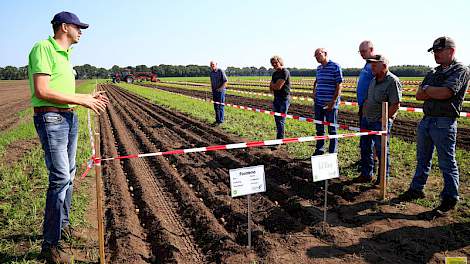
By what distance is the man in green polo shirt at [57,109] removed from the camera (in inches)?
131

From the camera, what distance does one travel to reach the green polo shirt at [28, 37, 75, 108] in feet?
10.6

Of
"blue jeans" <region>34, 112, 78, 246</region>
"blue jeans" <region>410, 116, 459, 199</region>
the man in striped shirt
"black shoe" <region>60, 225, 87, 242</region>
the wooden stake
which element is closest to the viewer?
"blue jeans" <region>34, 112, 78, 246</region>

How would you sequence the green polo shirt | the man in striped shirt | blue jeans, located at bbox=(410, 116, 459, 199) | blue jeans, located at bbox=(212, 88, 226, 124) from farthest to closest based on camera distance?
blue jeans, located at bbox=(212, 88, 226, 124)
the man in striped shirt
blue jeans, located at bbox=(410, 116, 459, 199)
the green polo shirt

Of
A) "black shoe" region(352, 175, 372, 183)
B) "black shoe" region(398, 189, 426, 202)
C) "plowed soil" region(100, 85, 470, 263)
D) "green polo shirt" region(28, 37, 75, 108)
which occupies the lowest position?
"plowed soil" region(100, 85, 470, 263)

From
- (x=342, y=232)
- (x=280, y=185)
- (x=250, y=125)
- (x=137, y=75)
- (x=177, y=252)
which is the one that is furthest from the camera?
(x=137, y=75)

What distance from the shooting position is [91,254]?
3.85m

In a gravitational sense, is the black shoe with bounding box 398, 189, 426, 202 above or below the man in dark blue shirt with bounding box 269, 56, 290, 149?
below

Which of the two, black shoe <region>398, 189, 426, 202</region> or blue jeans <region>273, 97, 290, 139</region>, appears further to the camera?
blue jeans <region>273, 97, 290, 139</region>

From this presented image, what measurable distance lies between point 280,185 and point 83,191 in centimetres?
340

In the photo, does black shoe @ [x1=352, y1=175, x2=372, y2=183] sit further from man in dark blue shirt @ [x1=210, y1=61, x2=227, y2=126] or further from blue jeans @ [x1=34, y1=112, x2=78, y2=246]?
man in dark blue shirt @ [x1=210, y1=61, x2=227, y2=126]

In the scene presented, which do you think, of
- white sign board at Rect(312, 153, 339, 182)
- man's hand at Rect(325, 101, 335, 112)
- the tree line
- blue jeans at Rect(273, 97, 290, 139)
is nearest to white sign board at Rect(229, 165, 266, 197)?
white sign board at Rect(312, 153, 339, 182)

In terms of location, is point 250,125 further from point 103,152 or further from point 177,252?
point 177,252

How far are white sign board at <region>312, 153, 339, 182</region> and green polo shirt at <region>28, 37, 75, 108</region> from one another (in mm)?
2944

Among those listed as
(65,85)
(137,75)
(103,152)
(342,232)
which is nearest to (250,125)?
(103,152)
